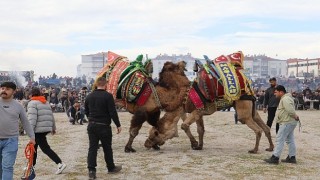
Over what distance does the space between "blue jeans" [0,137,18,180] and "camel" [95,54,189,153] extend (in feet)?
14.1

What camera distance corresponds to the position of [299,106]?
29375 millimetres

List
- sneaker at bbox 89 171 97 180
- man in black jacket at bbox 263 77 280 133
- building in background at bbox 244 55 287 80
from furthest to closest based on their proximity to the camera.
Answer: building in background at bbox 244 55 287 80 < man in black jacket at bbox 263 77 280 133 < sneaker at bbox 89 171 97 180

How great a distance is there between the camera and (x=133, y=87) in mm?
10289

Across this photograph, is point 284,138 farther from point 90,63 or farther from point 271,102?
point 90,63

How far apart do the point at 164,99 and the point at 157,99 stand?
167 millimetres

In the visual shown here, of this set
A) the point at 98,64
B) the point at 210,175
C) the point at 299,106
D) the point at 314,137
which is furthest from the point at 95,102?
the point at 98,64

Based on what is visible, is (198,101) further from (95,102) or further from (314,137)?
(314,137)

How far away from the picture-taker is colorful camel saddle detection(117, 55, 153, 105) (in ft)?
33.8

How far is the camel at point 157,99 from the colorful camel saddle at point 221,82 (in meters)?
0.44

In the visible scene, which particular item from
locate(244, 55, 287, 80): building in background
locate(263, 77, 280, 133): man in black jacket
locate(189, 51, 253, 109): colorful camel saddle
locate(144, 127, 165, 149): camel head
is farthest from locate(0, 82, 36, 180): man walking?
locate(244, 55, 287, 80): building in background

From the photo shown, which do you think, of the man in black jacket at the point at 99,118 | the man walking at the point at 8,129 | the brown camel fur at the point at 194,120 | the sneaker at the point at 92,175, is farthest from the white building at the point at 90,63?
the man walking at the point at 8,129

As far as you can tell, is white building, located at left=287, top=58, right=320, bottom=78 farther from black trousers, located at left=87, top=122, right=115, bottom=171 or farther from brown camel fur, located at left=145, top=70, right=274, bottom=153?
black trousers, located at left=87, top=122, right=115, bottom=171

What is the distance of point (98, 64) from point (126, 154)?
13789 cm

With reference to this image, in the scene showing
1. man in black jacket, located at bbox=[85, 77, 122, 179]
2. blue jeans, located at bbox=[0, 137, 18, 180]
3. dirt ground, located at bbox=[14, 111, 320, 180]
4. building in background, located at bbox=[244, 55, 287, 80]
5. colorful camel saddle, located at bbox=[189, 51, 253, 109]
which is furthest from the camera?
building in background, located at bbox=[244, 55, 287, 80]
